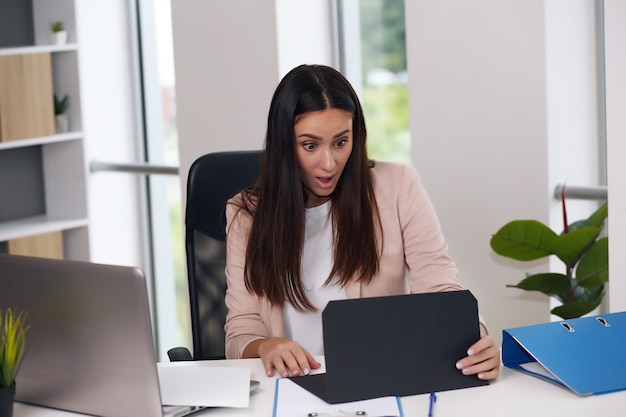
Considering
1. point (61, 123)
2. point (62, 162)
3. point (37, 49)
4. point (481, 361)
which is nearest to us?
point (481, 361)

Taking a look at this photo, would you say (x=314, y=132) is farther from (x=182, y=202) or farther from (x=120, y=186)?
(x=120, y=186)

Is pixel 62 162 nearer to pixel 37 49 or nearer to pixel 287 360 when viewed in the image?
pixel 37 49

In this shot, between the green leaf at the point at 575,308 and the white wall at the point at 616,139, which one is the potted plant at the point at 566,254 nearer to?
the green leaf at the point at 575,308

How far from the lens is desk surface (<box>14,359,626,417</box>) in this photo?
1531 millimetres

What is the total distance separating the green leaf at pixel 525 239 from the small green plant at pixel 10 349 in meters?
1.52

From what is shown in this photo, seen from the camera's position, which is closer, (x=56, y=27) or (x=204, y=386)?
(x=204, y=386)

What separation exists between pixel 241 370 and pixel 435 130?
155 cm

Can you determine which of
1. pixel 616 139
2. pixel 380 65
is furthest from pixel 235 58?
pixel 616 139

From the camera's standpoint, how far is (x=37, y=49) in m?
3.98

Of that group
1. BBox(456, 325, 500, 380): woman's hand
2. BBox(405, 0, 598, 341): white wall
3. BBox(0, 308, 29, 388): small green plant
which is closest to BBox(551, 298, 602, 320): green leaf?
BBox(405, 0, 598, 341): white wall

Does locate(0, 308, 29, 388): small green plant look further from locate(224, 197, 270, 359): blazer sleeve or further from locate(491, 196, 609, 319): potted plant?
locate(491, 196, 609, 319): potted plant

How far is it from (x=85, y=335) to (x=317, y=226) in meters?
0.79

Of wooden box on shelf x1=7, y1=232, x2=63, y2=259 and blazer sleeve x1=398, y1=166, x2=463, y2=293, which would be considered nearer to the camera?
blazer sleeve x1=398, y1=166, x2=463, y2=293

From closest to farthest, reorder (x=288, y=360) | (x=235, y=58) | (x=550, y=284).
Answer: (x=288, y=360)
(x=550, y=284)
(x=235, y=58)
